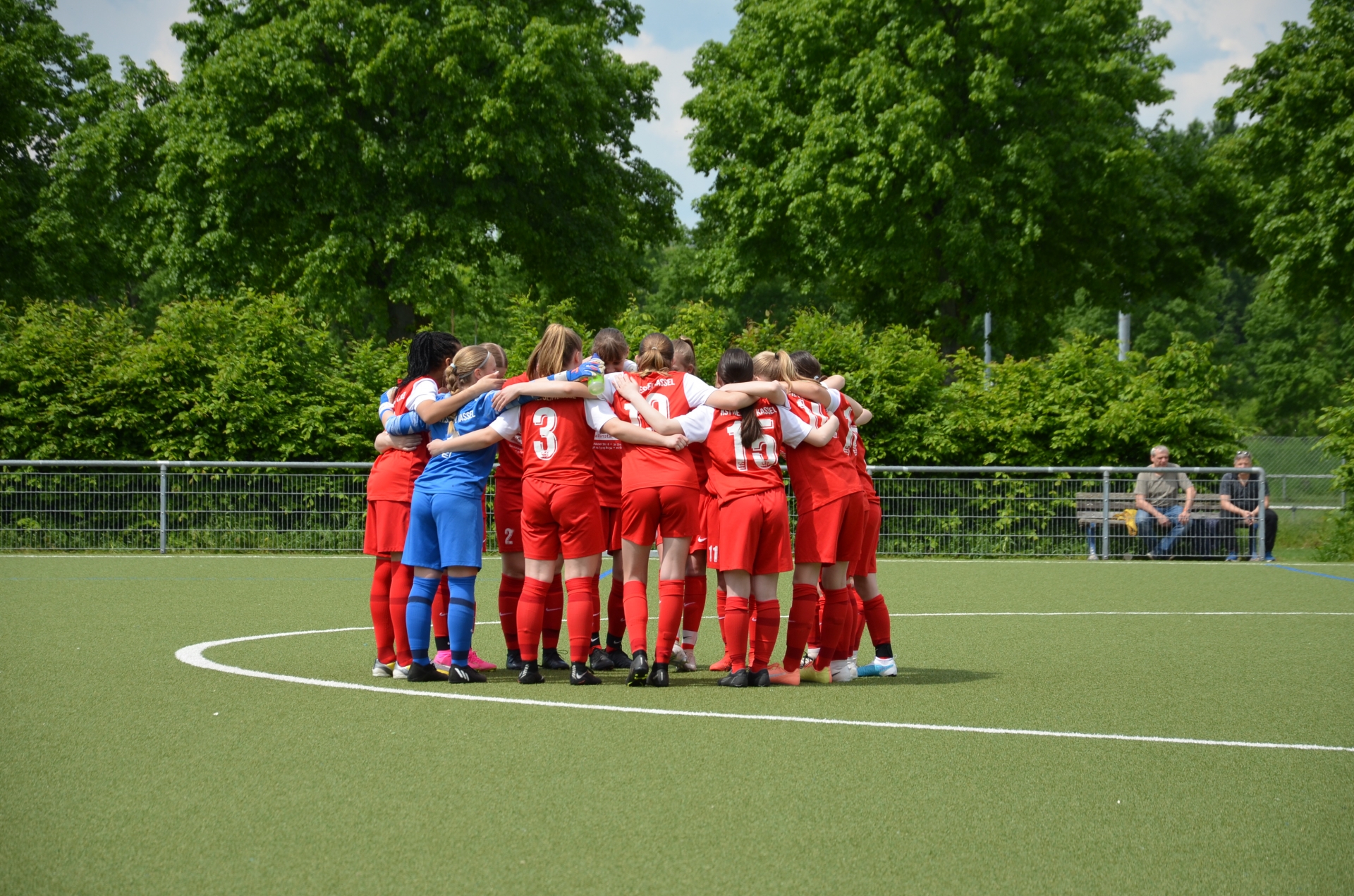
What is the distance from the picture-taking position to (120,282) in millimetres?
33531

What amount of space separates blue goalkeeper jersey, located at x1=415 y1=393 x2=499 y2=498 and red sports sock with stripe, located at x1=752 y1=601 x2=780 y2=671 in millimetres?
1597

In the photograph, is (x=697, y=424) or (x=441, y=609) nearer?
(x=697, y=424)

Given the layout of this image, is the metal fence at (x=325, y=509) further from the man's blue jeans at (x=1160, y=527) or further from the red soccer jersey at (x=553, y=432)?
the red soccer jersey at (x=553, y=432)

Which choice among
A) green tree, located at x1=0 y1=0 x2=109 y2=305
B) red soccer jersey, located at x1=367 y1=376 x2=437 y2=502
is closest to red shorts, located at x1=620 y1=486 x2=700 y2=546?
red soccer jersey, located at x1=367 y1=376 x2=437 y2=502

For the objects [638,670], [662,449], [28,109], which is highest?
[28,109]

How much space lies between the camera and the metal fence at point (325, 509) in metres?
16.2

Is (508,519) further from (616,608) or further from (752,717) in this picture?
(752,717)

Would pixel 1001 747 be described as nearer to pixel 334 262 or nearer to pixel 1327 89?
pixel 334 262

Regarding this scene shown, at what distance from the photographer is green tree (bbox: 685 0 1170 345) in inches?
1059

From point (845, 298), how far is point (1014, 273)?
18.2 feet

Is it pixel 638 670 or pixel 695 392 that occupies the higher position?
pixel 695 392

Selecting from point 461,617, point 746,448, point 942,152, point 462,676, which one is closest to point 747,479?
point 746,448

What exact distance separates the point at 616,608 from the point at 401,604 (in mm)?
1378

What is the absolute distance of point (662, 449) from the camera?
6773 millimetres
